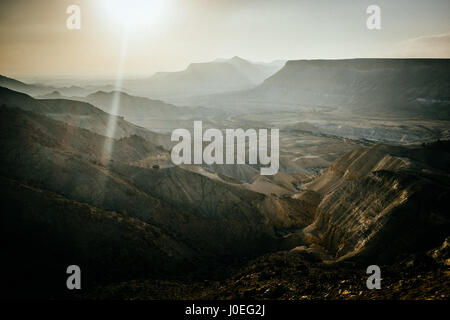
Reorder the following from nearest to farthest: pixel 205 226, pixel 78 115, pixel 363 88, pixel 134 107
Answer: pixel 205 226
pixel 78 115
pixel 134 107
pixel 363 88

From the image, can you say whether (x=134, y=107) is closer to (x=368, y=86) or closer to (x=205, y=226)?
(x=368, y=86)

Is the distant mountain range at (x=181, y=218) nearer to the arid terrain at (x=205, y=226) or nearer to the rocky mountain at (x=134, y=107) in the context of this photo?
the arid terrain at (x=205, y=226)

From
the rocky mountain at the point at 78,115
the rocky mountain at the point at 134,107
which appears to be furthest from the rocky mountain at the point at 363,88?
the rocky mountain at the point at 78,115

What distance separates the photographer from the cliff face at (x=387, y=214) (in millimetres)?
15758

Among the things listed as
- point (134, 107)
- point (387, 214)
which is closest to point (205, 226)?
point (387, 214)

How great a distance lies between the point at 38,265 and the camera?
14828 mm

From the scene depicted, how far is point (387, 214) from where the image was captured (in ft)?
58.7

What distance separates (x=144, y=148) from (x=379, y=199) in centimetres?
3379

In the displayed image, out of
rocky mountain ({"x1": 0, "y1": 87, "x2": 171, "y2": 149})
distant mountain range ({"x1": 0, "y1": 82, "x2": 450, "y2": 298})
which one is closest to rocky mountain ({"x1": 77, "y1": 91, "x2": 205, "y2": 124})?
rocky mountain ({"x1": 0, "y1": 87, "x2": 171, "y2": 149})

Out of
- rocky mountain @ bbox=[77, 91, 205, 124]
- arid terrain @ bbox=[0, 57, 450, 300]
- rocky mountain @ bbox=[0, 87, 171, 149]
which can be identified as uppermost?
rocky mountain @ bbox=[77, 91, 205, 124]

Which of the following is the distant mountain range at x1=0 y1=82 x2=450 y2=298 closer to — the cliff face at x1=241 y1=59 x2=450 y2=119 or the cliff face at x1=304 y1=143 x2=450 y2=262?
the cliff face at x1=304 y1=143 x2=450 y2=262

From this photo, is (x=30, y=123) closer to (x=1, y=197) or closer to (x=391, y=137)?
(x=1, y=197)

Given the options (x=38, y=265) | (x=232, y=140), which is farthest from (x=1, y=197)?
(x=232, y=140)

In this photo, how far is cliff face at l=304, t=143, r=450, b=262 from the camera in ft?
51.7
